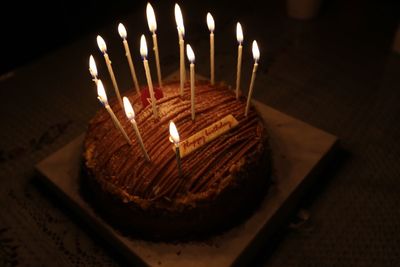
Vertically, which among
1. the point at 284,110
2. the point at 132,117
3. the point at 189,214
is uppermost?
the point at 132,117

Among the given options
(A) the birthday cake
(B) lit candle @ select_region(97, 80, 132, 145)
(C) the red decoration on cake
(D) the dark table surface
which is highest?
(B) lit candle @ select_region(97, 80, 132, 145)

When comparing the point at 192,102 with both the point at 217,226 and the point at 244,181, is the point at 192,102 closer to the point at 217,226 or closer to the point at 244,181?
the point at 244,181

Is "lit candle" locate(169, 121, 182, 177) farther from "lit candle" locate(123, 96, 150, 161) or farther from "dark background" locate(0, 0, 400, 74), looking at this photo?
"dark background" locate(0, 0, 400, 74)

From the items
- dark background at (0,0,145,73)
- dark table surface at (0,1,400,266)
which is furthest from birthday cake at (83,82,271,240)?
dark background at (0,0,145,73)

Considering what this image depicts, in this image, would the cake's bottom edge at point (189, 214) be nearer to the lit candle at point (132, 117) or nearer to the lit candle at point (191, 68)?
the lit candle at point (132, 117)

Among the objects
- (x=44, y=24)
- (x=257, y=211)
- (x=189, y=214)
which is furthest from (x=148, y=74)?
(x=44, y=24)

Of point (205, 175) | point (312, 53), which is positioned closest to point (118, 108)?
point (205, 175)

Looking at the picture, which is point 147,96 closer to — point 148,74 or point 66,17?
point 148,74
